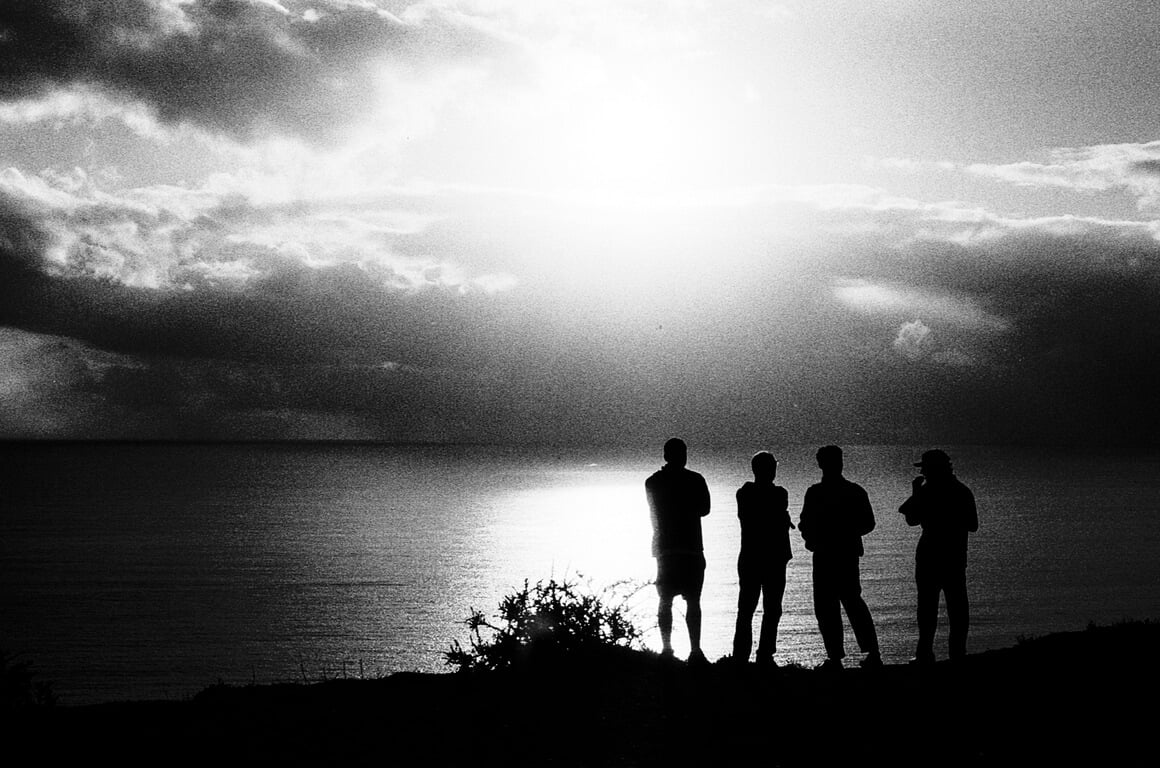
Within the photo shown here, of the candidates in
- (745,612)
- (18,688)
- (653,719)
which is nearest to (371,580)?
(18,688)

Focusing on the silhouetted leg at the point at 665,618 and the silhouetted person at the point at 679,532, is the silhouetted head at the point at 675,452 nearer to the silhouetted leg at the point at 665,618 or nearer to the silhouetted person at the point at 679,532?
the silhouetted person at the point at 679,532

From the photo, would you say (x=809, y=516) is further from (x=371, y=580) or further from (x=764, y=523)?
(x=371, y=580)

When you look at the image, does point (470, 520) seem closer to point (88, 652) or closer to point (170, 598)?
point (170, 598)

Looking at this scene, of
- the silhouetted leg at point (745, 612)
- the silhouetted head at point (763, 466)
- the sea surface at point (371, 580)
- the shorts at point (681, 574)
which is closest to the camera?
the silhouetted head at point (763, 466)

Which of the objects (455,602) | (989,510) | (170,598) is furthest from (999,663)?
(989,510)

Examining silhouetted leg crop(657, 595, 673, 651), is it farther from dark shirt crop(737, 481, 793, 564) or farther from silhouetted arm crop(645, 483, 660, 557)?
dark shirt crop(737, 481, 793, 564)

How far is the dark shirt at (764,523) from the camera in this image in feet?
35.4

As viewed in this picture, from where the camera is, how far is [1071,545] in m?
110

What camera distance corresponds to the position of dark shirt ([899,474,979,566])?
1055 centimetres

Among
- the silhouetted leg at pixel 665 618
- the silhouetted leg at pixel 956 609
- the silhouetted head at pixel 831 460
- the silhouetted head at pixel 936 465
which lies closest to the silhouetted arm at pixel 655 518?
the silhouetted leg at pixel 665 618

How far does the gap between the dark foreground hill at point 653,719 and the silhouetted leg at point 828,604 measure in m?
0.51

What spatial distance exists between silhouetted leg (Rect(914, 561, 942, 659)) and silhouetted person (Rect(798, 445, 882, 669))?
0.51m

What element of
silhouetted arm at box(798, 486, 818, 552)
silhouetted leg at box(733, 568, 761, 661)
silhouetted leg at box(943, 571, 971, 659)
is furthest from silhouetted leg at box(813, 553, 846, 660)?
silhouetted leg at box(943, 571, 971, 659)

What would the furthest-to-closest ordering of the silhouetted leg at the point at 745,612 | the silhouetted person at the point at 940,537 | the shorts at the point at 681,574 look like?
the silhouetted leg at the point at 745,612
the shorts at the point at 681,574
the silhouetted person at the point at 940,537
